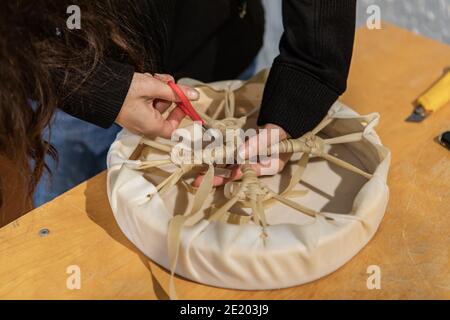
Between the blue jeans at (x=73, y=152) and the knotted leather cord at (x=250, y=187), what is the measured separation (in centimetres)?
22

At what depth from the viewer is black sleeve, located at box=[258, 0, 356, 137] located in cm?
66

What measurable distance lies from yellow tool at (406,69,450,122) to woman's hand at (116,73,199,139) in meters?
0.34

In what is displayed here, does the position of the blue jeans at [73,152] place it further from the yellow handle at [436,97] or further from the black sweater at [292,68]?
the yellow handle at [436,97]

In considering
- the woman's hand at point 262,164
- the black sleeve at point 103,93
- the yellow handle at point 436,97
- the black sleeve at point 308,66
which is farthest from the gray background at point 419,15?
the black sleeve at point 103,93

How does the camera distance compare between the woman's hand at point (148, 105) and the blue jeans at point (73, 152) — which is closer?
the woman's hand at point (148, 105)

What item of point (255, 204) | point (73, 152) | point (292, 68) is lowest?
point (73, 152)

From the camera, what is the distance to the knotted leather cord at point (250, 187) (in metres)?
0.54

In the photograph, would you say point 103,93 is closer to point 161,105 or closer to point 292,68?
point 161,105

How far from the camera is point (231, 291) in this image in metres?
0.55

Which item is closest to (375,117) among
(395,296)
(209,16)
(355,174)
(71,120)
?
(355,174)

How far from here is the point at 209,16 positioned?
877 mm

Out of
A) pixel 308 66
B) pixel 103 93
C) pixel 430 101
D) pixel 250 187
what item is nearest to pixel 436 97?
pixel 430 101

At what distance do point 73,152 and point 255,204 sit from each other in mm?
406
